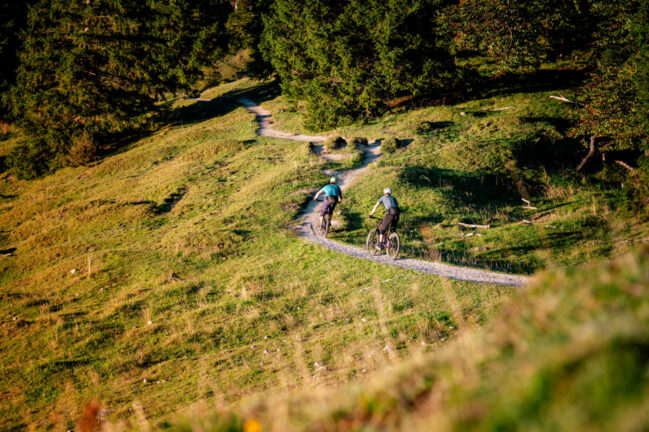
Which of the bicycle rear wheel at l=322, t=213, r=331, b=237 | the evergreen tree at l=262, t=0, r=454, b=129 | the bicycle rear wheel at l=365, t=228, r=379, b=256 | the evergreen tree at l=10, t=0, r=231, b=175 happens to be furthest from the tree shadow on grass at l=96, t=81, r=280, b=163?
the bicycle rear wheel at l=365, t=228, r=379, b=256

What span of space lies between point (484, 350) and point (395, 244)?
13.1m

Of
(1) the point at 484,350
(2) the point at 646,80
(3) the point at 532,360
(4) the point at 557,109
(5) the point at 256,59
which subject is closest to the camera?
(3) the point at 532,360

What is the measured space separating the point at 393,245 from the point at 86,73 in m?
48.8

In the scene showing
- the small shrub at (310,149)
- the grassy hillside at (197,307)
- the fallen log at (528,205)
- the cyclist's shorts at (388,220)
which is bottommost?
the fallen log at (528,205)

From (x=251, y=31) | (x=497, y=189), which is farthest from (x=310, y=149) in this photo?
(x=251, y=31)

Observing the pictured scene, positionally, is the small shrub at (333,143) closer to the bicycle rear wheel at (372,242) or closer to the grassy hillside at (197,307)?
the grassy hillside at (197,307)

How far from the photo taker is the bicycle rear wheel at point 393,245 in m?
15.9

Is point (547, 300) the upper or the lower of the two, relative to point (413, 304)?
upper

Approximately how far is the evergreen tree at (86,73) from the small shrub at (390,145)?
36.7 metres

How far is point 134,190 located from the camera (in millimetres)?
33781

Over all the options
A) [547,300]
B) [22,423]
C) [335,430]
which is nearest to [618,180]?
[547,300]

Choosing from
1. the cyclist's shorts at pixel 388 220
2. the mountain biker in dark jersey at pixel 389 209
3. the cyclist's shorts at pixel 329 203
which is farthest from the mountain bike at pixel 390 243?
the cyclist's shorts at pixel 329 203

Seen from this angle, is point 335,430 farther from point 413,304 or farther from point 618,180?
point 618,180

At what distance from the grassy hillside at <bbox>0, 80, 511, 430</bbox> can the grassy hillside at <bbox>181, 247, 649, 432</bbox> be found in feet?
19.3
